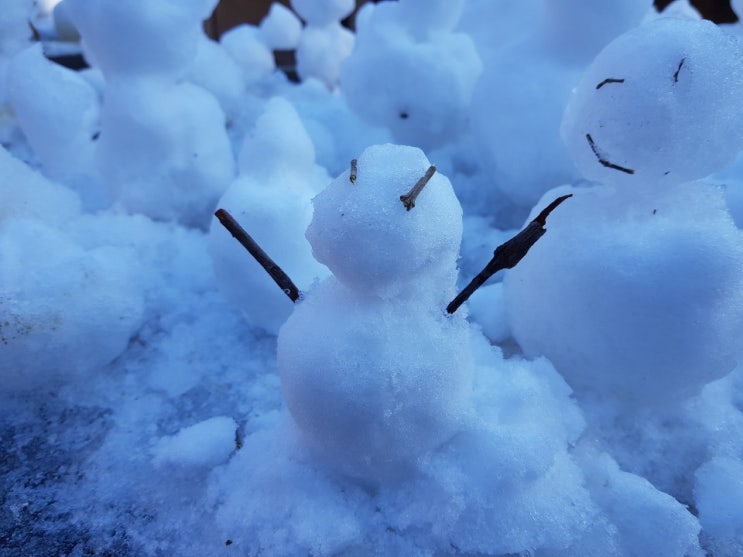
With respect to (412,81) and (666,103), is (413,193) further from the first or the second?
(412,81)

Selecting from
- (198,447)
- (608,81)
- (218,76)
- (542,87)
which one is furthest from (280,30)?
(198,447)

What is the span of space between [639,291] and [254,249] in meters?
0.53

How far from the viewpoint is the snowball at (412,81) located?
4.86 ft

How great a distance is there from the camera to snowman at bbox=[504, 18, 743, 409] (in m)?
0.77

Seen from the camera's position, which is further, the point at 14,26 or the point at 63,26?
the point at 63,26

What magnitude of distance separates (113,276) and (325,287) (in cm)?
51

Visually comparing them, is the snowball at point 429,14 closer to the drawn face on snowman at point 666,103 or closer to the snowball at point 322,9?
the drawn face on snowman at point 666,103

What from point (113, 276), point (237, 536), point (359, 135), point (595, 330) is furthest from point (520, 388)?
point (359, 135)

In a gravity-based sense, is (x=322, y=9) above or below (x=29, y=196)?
above

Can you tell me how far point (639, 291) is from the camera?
2.71 feet

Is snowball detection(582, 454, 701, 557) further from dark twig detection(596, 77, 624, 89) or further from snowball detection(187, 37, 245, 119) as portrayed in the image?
snowball detection(187, 37, 245, 119)

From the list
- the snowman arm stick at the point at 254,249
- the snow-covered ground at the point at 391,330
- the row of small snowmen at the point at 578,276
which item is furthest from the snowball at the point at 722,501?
the snowman arm stick at the point at 254,249

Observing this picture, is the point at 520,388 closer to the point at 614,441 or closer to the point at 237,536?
the point at 614,441

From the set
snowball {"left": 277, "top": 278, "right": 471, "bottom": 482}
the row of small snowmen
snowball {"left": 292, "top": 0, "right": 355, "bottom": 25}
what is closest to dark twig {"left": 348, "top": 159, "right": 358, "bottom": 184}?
the row of small snowmen
